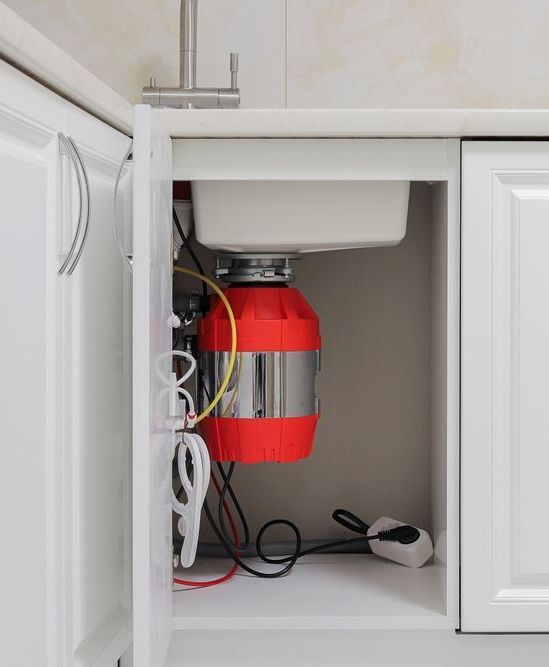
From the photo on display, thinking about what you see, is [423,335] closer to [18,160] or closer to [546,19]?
[546,19]

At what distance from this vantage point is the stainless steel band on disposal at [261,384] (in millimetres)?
1305

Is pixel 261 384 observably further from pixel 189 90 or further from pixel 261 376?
pixel 189 90

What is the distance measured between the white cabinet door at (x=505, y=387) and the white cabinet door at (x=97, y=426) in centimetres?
47

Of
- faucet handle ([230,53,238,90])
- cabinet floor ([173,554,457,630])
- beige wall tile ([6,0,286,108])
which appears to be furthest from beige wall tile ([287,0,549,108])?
cabinet floor ([173,554,457,630])

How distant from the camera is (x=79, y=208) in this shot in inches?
37.3

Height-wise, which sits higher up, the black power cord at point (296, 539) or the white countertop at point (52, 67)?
the white countertop at point (52, 67)

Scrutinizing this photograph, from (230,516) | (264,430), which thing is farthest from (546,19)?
(230,516)

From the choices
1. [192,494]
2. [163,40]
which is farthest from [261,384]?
[163,40]

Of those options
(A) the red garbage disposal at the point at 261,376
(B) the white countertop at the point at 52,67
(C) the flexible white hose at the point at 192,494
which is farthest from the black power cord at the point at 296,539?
(B) the white countertop at the point at 52,67

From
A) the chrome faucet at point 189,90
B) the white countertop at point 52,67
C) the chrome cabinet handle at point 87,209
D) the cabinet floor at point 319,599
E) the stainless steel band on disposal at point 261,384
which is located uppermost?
the chrome faucet at point 189,90

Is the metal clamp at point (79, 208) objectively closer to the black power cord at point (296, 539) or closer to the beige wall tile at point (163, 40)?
the black power cord at point (296, 539)

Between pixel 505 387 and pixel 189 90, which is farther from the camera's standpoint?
pixel 189 90

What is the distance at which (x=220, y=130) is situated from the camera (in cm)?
112

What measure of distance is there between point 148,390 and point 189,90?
0.80m
